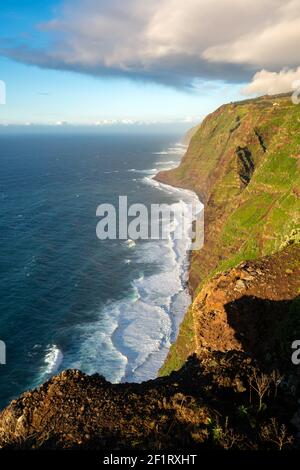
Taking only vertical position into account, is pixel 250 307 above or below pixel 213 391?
below

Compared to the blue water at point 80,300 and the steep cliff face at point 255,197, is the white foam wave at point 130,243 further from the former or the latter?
the steep cliff face at point 255,197

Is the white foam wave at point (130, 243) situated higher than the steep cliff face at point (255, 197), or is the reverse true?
the steep cliff face at point (255, 197)

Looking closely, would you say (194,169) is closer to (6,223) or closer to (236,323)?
(6,223)

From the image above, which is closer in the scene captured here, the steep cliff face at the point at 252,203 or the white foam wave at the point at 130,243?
the steep cliff face at the point at 252,203

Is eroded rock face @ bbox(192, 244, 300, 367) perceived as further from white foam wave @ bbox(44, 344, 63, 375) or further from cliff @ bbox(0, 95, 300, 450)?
white foam wave @ bbox(44, 344, 63, 375)

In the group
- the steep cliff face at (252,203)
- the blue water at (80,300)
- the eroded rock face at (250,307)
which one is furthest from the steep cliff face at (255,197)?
the eroded rock face at (250,307)

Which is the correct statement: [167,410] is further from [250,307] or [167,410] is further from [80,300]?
[80,300]

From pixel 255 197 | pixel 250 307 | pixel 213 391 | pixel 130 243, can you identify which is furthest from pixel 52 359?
pixel 130 243

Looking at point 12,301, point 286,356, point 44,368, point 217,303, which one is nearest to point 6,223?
point 12,301
